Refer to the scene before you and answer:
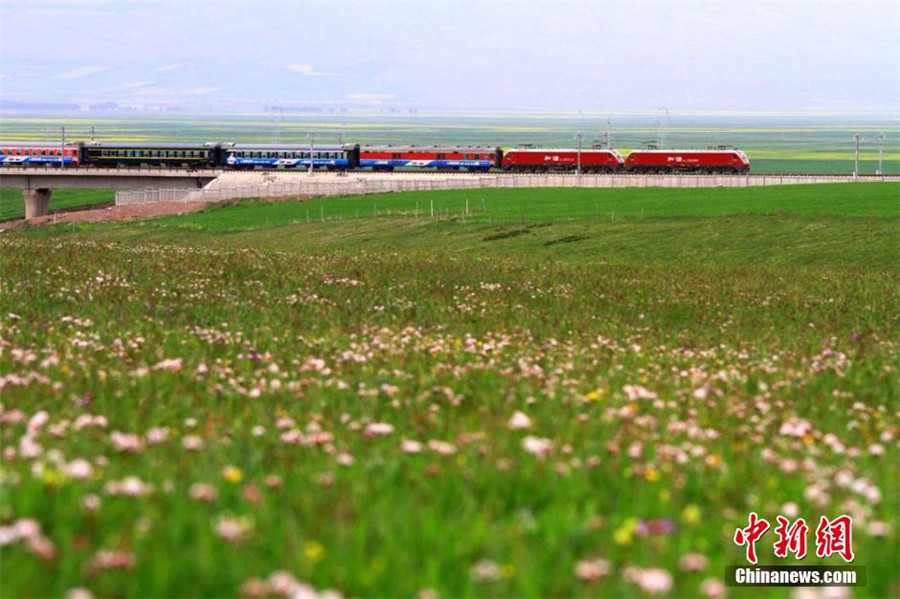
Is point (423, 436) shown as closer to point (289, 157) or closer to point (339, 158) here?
point (339, 158)

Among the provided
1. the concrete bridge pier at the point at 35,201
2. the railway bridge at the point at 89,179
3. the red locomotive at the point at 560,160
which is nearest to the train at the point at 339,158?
the red locomotive at the point at 560,160

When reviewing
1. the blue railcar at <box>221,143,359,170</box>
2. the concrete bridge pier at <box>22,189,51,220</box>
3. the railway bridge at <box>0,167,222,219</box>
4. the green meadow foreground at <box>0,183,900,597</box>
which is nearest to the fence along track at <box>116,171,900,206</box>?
the railway bridge at <box>0,167,222,219</box>

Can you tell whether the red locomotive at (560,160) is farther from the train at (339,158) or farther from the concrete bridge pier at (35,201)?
the concrete bridge pier at (35,201)

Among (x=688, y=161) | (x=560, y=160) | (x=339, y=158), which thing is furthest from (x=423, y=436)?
(x=339, y=158)

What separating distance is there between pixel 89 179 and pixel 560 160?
145 feet

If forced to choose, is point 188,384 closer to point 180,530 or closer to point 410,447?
point 410,447

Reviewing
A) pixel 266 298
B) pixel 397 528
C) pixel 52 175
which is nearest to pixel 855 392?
pixel 397 528

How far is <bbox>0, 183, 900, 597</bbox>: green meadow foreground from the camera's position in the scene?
5.63m

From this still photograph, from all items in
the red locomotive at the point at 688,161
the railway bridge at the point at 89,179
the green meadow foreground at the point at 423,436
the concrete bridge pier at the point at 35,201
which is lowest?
the concrete bridge pier at the point at 35,201

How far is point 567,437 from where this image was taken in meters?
8.60

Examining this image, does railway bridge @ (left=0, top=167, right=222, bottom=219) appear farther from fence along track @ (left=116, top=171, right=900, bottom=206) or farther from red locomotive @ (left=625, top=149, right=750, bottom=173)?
red locomotive @ (left=625, top=149, right=750, bottom=173)

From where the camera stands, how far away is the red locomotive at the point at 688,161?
A: 12069 centimetres

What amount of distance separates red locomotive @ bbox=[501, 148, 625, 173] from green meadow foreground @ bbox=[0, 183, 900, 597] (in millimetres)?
102642

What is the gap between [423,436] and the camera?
8656 millimetres
